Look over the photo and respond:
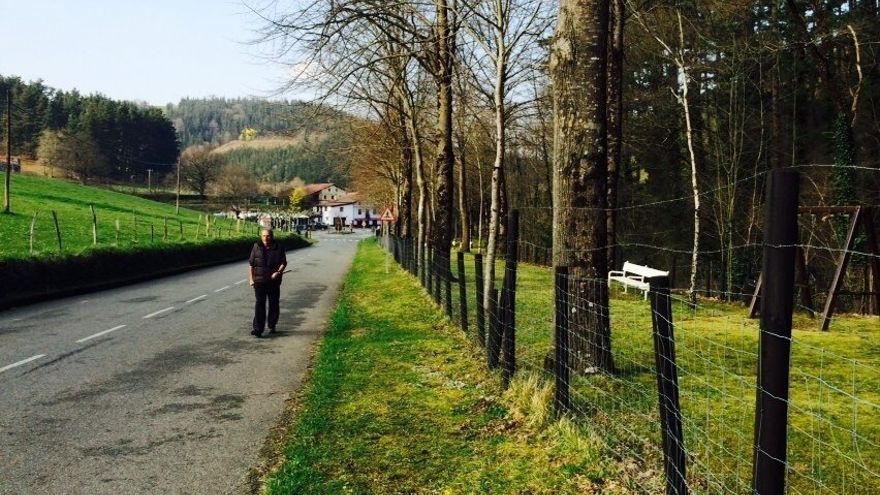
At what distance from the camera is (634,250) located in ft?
118

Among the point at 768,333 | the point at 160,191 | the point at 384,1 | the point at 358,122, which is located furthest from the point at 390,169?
the point at 160,191

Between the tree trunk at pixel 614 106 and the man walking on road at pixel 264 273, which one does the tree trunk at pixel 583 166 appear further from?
the tree trunk at pixel 614 106

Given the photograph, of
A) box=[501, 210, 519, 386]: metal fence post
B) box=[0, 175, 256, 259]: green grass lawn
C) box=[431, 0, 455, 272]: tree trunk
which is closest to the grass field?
box=[501, 210, 519, 386]: metal fence post

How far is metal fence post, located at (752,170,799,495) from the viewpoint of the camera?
8.51ft

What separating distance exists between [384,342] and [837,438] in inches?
246

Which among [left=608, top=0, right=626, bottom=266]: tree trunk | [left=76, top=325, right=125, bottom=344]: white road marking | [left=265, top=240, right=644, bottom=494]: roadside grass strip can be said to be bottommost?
[left=76, top=325, right=125, bottom=344]: white road marking

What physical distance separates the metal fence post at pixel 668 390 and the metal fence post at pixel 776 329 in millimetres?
959

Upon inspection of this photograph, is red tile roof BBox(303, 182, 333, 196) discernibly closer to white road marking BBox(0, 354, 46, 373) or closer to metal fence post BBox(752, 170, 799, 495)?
white road marking BBox(0, 354, 46, 373)

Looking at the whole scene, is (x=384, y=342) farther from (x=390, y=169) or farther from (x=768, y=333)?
(x=390, y=169)

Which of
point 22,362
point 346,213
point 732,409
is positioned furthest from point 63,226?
point 346,213

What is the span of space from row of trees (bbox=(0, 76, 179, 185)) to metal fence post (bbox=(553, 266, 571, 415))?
107 m

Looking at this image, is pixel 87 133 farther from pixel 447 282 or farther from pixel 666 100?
pixel 447 282

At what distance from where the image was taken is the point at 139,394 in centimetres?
714

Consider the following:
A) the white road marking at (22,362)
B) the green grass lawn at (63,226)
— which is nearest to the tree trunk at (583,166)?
the white road marking at (22,362)
